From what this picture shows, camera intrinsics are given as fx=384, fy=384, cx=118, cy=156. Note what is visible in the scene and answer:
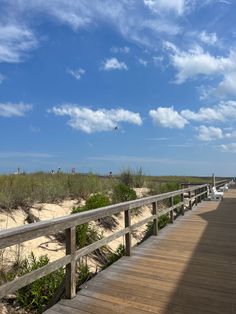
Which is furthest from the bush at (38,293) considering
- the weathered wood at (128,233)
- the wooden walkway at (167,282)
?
the weathered wood at (128,233)

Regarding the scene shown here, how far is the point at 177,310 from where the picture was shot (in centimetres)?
453

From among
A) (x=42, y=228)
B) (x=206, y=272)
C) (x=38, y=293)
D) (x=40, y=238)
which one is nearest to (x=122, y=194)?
(x=40, y=238)

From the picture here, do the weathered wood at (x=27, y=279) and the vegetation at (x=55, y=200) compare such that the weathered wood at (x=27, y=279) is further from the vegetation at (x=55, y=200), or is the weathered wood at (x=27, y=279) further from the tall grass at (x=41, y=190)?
the tall grass at (x=41, y=190)

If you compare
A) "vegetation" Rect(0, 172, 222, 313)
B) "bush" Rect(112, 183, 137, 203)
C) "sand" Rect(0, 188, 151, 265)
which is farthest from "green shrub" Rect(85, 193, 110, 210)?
"bush" Rect(112, 183, 137, 203)

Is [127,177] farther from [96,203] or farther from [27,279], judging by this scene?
[27,279]

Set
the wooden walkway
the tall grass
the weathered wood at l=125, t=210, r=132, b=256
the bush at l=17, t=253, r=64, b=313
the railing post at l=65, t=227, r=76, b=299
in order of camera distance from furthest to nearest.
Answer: the tall grass
the weathered wood at l=125, t=210, r=132, b=256
the bush at l=17, t=253, r=64, b=313
the railing post at l=65, t=227, r=76, b=299
the wooden walkway

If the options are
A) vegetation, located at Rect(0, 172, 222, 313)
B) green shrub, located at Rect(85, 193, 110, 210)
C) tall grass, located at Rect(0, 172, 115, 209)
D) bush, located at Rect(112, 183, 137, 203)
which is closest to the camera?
vegetation, located at Rect(0, 172, 222, 313)

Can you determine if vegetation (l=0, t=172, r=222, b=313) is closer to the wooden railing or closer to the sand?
the sand

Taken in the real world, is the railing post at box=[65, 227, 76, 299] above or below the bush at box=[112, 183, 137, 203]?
below

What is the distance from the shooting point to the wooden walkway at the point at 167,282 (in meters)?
4.63

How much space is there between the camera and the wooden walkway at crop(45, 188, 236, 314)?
463 centimetres

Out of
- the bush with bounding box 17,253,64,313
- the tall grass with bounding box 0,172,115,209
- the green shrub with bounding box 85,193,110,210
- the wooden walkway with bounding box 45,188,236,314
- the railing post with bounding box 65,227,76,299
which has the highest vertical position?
the tall grass with bounding box 0,172,115,209

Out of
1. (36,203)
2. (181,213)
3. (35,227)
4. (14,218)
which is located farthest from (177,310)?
(181,213)

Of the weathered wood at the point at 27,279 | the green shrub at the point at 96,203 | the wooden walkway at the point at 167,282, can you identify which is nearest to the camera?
the weathered wood at the point at 27,279
